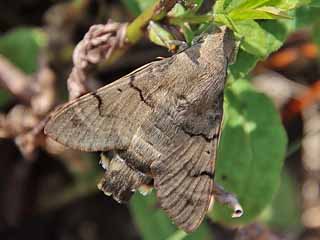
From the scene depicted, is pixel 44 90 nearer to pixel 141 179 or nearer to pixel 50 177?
pixel 50 177

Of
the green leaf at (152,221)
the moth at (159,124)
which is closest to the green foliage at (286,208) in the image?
the green leaf at (152,221)

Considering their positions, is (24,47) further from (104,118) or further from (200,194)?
(200,194)

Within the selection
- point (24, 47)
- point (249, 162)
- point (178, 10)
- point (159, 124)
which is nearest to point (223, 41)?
point (178, 10)

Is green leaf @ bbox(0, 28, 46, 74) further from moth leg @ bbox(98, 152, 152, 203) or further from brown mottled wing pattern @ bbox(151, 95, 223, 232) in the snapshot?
brown mottled wing pattern @ bbox(151, 95, 223, 232)

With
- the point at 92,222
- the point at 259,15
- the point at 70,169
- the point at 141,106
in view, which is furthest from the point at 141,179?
the point at 92,222

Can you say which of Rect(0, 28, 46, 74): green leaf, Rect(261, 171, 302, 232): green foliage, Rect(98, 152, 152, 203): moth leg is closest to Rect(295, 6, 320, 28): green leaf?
Rect(98, 152, 152, 203): moth leg

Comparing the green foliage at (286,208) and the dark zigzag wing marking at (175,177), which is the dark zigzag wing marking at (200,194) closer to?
the dark zigzag wing marking at (175,177)

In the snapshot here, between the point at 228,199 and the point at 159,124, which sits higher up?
the point at 159,124
